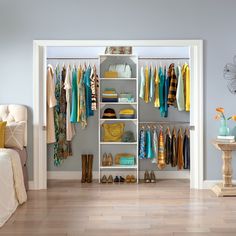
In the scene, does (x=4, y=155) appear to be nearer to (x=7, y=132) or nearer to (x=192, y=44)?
(x=7, y=132)

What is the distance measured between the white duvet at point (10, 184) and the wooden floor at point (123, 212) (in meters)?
0.08

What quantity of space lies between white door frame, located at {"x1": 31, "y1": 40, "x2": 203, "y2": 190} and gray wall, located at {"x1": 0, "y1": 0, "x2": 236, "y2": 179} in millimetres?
78

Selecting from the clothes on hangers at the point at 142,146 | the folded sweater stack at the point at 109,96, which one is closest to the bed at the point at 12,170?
the folded sweater stack at the point at 109,96

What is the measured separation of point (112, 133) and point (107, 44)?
160cm

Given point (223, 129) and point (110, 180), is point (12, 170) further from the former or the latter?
point (223, 129)

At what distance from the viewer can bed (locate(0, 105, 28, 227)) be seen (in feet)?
14.6

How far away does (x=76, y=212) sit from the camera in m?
4.69

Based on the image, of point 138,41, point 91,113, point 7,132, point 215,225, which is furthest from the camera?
point 91,113

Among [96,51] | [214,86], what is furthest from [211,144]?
[96,51]

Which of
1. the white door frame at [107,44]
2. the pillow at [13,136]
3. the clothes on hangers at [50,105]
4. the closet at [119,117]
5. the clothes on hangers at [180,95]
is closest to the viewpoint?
the pillow at [13,136]

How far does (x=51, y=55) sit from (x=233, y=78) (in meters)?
2.79

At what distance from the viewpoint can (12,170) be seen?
192 inches

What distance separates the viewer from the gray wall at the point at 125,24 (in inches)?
237

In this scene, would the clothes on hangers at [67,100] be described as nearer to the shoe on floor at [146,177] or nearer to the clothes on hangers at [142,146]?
the clothes on hangers at [142,146]
